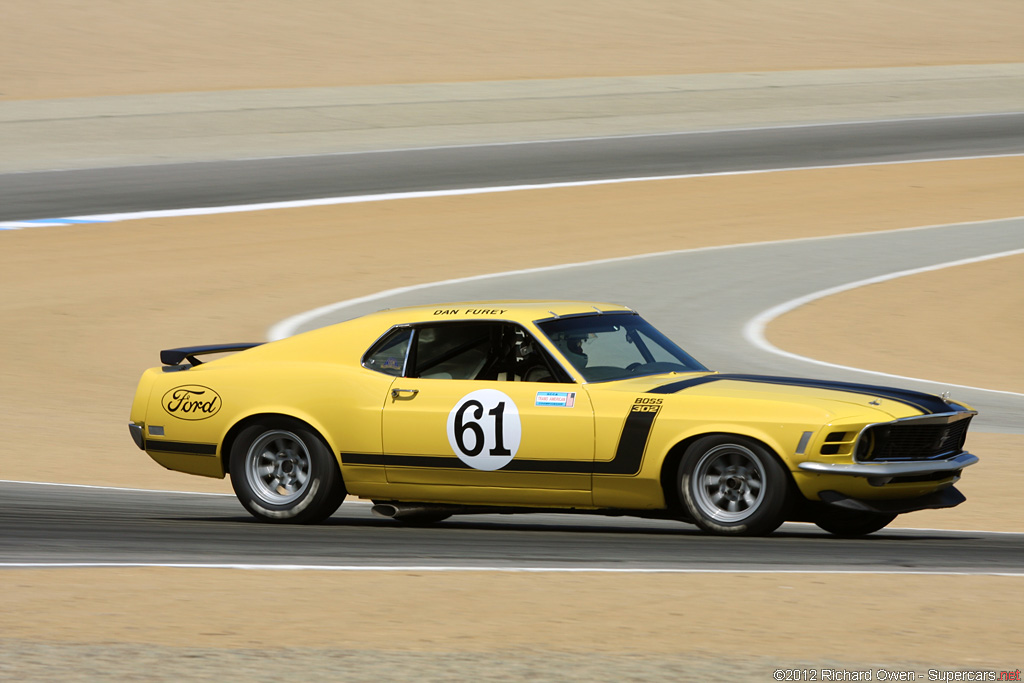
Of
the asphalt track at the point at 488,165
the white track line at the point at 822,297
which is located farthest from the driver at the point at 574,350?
the asphalt track at the point at 488,165

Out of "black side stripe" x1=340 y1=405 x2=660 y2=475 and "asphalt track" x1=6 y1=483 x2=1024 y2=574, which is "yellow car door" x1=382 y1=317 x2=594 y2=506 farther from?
"asphalt track" x1=6 y1=483 x2=1024 y2=574

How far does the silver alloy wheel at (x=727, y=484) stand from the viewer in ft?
28.2

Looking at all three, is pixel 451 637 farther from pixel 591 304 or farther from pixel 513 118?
pixel 513 118

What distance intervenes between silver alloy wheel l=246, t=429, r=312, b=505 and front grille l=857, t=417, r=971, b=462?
3.30m

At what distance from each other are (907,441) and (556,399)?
192 centimetres

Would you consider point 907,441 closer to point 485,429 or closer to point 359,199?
point 485,429

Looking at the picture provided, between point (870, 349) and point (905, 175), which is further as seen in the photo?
point (905, 175)

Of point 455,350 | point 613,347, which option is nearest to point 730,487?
point 613,347

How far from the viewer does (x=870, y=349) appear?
57.0 feet

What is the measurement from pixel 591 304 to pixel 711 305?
9882 mm

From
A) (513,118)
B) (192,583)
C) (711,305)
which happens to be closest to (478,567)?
(192,583)

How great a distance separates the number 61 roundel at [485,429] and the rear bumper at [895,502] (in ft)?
5.72

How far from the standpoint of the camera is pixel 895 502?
864 centimetres

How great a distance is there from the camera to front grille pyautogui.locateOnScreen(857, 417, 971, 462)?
8.51 m
